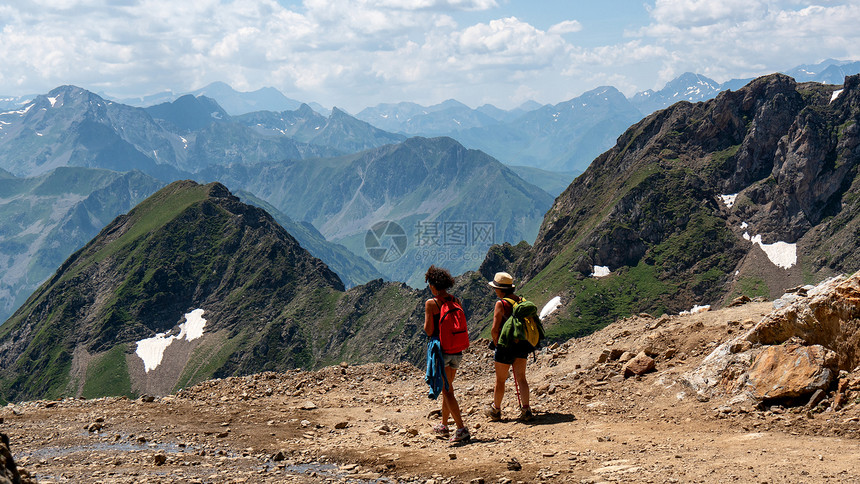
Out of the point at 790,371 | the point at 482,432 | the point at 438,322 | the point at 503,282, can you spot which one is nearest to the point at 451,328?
the point at 438,322

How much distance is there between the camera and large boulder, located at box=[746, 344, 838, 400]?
14789 millimetres

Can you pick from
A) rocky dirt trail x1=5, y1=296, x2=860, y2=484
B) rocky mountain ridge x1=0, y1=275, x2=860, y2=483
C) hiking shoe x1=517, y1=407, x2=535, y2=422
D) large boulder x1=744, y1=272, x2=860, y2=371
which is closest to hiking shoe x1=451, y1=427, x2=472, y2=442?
rocky dirt trail x1=5, y1=296, x2=860, y2=484

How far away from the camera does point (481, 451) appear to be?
1457 cm

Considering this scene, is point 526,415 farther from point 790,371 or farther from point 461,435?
point 790,371

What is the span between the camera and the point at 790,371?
1523cm

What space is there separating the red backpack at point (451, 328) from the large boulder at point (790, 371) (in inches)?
276

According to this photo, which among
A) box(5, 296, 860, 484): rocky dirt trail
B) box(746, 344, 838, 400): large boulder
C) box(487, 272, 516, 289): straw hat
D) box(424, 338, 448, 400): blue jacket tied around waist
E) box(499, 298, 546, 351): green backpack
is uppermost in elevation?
box(487, 272, 516, 289): straw hat

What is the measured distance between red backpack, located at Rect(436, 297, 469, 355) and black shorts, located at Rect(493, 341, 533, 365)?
116 cm

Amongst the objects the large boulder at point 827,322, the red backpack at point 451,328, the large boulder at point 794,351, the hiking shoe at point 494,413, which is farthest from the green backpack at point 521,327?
the large boulder at point 827,322

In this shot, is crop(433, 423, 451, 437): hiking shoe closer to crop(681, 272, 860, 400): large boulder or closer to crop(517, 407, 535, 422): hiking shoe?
crop(517, 407, 535, 422): hiking shoe

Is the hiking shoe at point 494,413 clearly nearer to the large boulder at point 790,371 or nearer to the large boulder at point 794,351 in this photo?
the large boulder at point 794,351

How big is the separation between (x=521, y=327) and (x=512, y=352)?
27.7 inches

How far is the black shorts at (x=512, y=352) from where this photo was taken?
1614 cm

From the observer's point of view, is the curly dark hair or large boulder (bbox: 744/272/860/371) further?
the curly dark hair
